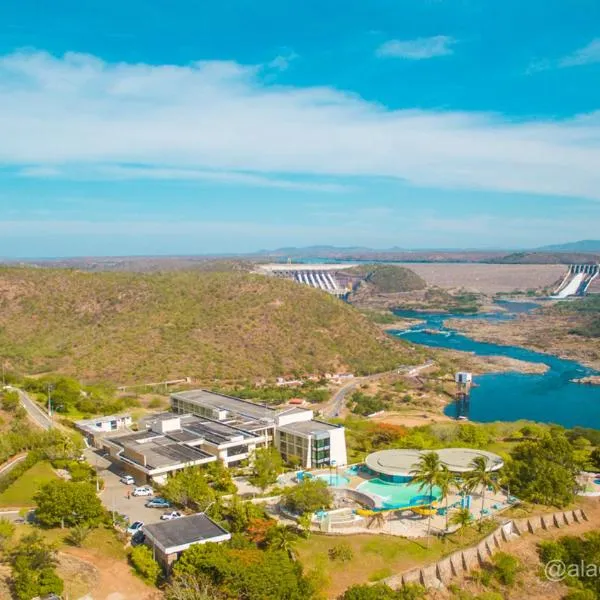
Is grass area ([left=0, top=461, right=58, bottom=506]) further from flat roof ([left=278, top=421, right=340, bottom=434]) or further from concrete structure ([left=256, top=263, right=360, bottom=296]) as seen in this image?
concrete structure ([left=256, top=263, right=360, bottom=296])

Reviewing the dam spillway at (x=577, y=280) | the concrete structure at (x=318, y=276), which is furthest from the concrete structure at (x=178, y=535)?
the dam spillway at (x=577, y=280)

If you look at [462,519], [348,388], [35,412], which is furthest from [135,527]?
[348,388]

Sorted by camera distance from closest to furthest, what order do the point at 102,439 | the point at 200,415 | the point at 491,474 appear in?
the point at 491,474
the point at 102,439
the point at 200,415

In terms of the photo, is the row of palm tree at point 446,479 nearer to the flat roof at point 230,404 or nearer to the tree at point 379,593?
the tree at point 379,593

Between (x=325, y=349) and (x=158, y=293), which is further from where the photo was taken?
(x=158, y=293)

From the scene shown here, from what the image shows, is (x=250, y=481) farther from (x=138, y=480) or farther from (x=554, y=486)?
(x=554, y=486)

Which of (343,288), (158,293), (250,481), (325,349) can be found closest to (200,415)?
(250,481)
